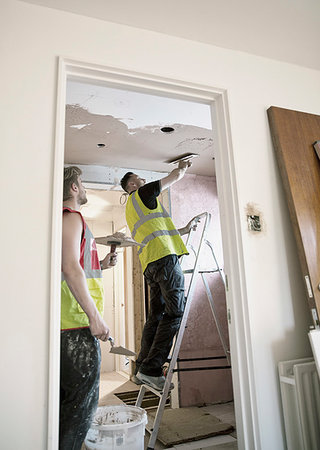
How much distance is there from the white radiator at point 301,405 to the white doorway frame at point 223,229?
158mm

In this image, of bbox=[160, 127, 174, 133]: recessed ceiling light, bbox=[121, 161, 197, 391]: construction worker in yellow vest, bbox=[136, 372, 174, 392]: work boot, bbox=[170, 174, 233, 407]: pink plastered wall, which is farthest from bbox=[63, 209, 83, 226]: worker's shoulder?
bbox=[170, 174, 233, 407]: pink plastered wall

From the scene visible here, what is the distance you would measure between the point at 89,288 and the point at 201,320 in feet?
7.07

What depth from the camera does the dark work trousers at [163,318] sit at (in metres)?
2.46

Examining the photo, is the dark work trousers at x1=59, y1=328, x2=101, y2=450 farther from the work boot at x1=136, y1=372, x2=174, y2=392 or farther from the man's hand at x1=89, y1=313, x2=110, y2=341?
the work boot at x1=136, y1=372, x2=174, y2=392

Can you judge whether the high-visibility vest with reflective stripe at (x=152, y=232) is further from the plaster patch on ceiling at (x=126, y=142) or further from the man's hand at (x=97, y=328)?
the man's hand at (x=97, y=328)

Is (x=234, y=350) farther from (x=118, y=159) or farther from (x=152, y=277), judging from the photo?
(x=118, y=159)

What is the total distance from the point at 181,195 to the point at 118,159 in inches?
32.1

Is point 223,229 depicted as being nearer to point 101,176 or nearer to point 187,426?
point 187,426

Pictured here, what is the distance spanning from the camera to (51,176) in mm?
1502

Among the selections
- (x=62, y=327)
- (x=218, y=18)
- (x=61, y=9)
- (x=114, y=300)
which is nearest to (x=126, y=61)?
(x=61, y=9)

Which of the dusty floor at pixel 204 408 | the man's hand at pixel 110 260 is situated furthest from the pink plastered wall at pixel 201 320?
the man's hand at pixel 110 260

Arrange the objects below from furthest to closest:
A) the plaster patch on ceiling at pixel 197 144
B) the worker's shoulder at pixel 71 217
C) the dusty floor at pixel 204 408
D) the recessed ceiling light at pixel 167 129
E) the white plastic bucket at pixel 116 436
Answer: the plaster patch on ceiling at pixel 197 144, the recessed ceiling light at pixel 167 129, the dusty floor at pixel 204 408, the white plastic bucket at pixel 116 436, the worker's shoulder at pixel 71 217

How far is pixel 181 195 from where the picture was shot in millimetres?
3797

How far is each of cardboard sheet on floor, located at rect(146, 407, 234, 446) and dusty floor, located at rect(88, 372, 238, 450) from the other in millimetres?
40
